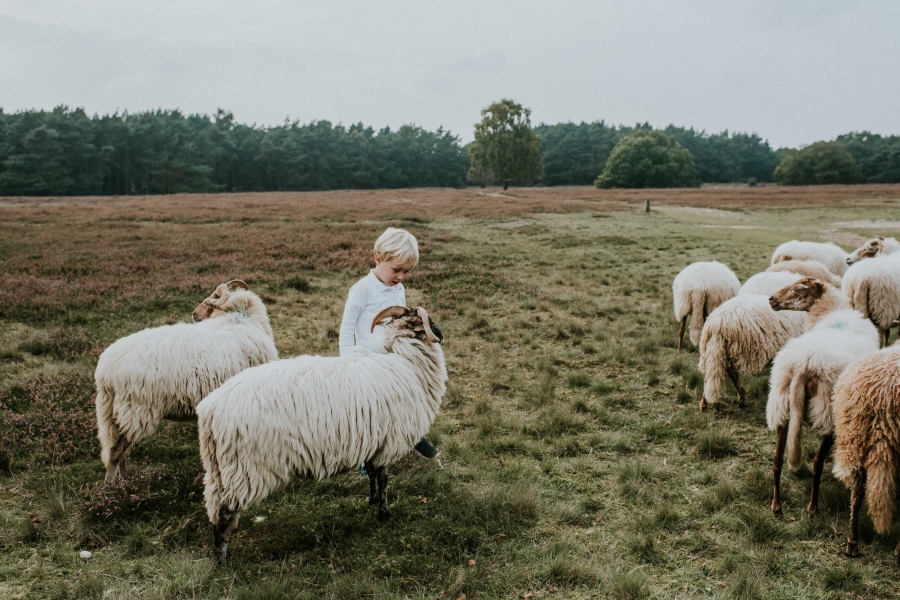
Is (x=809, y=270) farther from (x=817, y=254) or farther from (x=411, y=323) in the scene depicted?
(x=411, y=323)

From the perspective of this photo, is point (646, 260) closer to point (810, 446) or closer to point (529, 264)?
point (529, 264)

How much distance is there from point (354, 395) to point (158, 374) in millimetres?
1977

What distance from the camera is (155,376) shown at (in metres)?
4.82

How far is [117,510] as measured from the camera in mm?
4402

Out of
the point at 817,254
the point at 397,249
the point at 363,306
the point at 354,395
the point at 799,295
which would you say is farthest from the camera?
the point at 817,254

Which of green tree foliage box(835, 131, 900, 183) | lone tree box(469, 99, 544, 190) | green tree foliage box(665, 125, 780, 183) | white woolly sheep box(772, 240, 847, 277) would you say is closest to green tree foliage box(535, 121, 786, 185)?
green tree foliage box(665, 125, 780, 183)

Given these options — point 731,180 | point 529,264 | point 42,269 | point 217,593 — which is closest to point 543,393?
point 217,593

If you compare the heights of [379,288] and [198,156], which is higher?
[198,156]

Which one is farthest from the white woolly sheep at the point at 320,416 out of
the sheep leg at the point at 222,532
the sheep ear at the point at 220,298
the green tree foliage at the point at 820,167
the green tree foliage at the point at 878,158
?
the green tree foliage at the point at 878,158

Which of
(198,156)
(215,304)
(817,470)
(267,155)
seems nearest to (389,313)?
(215,304)

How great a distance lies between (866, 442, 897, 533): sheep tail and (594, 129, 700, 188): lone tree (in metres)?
84.4

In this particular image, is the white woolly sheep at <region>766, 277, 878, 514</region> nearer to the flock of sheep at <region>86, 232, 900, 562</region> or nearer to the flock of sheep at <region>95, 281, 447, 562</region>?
the flock of sheep at <region>86, 232, 900, 562</region>

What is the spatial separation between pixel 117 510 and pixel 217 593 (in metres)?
1.48

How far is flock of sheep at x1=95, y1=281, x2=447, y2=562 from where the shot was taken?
3871mm
